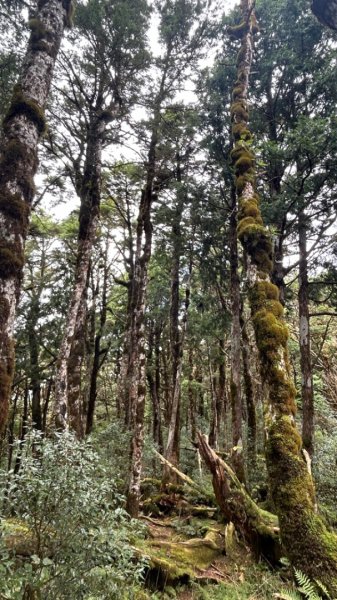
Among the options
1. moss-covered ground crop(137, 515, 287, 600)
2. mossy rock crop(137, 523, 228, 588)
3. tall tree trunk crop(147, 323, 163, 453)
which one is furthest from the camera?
tall tree trunk crop(147, 323, 163, 453)

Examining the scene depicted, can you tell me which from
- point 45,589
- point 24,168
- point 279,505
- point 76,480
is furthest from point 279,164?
point 45,589

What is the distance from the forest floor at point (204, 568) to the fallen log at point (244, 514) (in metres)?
0.19

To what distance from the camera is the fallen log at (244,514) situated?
5918 mm

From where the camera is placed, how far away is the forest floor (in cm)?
482

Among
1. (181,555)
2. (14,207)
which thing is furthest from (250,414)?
(14,207)

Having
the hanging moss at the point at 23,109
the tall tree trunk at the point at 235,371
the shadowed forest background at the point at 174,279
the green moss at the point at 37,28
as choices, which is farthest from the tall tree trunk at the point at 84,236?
the green moss at the point at 37,28

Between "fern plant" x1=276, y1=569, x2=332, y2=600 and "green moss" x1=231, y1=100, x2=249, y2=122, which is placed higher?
"green moss" x1=231, y1=100, x2=249, y2=122

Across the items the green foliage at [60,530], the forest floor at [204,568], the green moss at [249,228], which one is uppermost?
the green moss at [249,228]

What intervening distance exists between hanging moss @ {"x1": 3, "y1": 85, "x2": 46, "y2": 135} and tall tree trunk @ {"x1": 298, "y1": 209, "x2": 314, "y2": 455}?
282 inches

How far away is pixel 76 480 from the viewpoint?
301 cm

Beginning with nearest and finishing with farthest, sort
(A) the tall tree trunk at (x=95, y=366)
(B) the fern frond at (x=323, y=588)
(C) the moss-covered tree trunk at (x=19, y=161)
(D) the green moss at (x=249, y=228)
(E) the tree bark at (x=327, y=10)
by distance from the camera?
(B) the fern frond at (x=323, y=588) < (C) the moss-covered tree trunk at (x=19, y=161) < (E) the tree bark at (x=327, y=10) < (D) the green moss at (x=249, y=228) < (A) the tall tree trunk at (x=95, y=366)

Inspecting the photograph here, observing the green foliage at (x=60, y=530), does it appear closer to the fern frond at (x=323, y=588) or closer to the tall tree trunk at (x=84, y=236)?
the fern frond at (x=323, y=588)

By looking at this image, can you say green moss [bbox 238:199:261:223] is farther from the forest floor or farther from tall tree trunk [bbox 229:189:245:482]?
the forest floor

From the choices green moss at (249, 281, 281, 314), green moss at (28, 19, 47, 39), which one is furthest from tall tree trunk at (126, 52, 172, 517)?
green moss at (28, 19, 47, 39)
